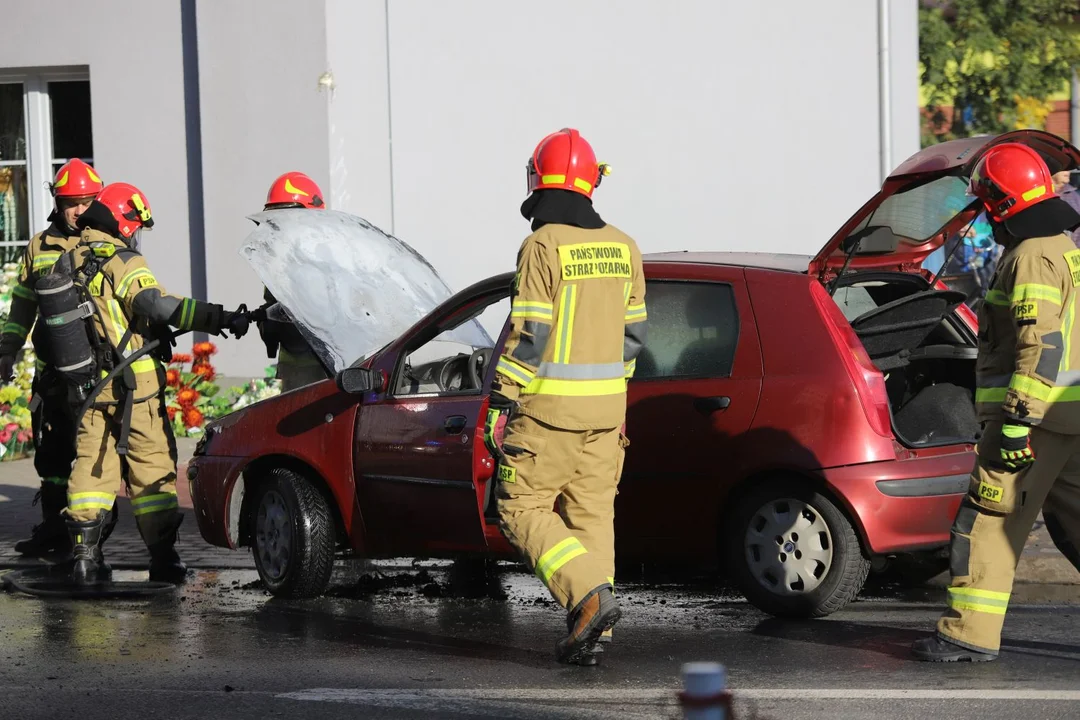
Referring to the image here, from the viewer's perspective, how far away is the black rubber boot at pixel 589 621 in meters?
5.40

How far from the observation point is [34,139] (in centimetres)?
1365

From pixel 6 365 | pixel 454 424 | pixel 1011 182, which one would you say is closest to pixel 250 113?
pixel 6 365

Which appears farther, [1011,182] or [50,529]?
[50,529]

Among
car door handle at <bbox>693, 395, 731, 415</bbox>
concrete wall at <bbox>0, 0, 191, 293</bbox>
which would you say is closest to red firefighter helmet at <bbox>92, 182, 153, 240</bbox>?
car door handle at <bbox>693, 395, 731, 415</bbox>

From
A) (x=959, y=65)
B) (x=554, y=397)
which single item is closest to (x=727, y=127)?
(x=959, y=65)

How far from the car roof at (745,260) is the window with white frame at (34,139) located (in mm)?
8199

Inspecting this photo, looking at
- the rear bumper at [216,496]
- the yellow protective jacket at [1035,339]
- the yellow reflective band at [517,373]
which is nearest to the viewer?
the yellow protective jacket at [1035,339]

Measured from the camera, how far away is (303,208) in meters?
7.71

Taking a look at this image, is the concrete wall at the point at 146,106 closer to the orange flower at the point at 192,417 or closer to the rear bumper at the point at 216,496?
the orange flower at the point at 192,417

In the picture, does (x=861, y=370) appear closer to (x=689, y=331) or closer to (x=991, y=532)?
(x=689, y=331)

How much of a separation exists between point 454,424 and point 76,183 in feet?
8.78

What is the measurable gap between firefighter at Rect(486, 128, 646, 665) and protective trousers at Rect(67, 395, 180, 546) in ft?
8.28

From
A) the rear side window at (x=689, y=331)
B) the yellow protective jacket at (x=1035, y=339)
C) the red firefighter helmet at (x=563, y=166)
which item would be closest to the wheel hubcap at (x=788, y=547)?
the rear side window at (x=689, y=331)

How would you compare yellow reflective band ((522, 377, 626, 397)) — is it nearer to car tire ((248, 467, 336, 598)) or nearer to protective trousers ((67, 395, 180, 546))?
car tire ((248, 467, 336, 598))
